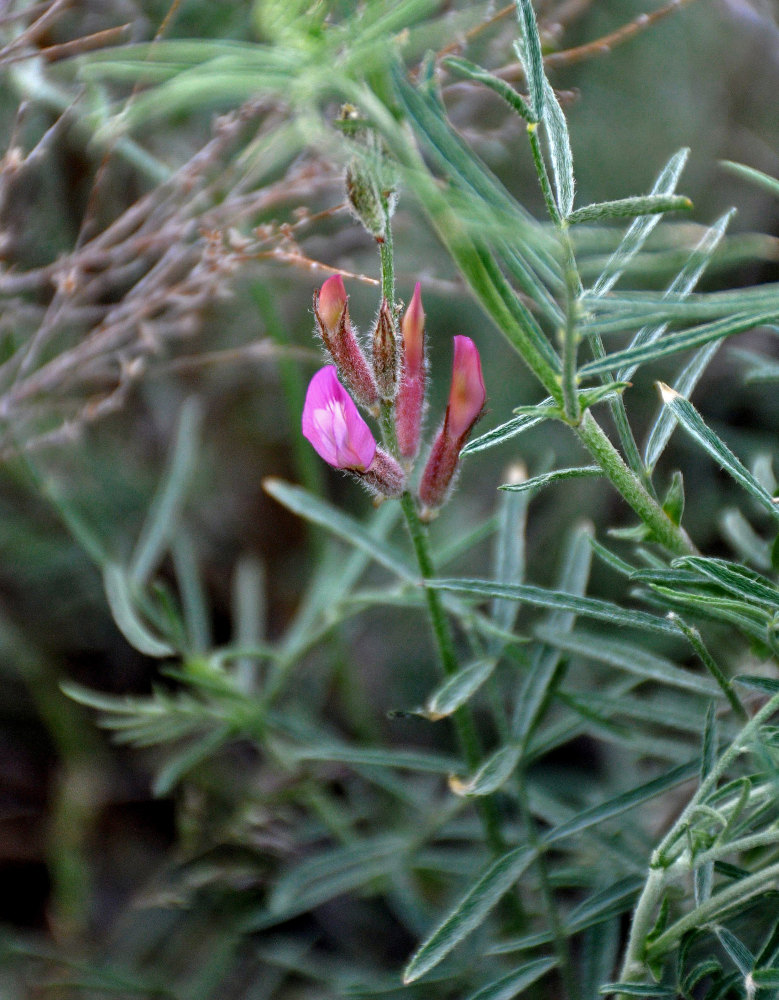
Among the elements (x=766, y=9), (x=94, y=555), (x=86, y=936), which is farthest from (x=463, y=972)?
(x=766, y=9)

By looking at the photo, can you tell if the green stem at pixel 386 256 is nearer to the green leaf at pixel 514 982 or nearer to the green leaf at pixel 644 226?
the green leaf at pixel 644 226

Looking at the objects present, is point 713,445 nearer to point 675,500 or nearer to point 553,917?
point 675,500

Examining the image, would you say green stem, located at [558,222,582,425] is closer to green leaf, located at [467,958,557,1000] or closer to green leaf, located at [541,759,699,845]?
green leaf, located at [541,759,699,845]

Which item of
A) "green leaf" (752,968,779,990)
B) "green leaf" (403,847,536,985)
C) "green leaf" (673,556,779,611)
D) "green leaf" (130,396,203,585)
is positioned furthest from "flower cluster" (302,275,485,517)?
"green leaf" (130,396,203,585)

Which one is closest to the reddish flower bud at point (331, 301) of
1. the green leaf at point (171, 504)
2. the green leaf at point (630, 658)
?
the green leaf at point (630, 658)

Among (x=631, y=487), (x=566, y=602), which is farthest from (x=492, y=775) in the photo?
(x=631, y=487)

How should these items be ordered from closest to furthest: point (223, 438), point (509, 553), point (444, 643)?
point (444, 643)
point (509, 553)
point (223, 438)

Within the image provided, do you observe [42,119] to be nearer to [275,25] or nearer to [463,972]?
[275,25]
